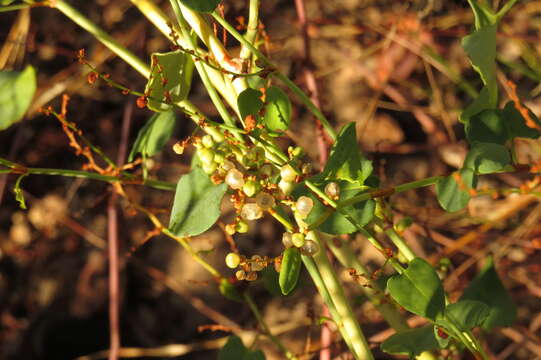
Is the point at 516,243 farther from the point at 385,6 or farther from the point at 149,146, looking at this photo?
the point at 149,146

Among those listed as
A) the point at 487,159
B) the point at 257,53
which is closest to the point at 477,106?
the point at 487,159

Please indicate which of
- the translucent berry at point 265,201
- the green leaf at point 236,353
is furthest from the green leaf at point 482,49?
the green leaf at point 236,353

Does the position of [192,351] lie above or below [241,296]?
below

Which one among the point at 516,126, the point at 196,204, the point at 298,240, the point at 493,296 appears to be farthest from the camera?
the point at 493,296

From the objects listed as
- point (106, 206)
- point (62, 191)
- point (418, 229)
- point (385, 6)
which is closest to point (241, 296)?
point (418, 229)

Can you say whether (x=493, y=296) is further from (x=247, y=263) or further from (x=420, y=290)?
(x=247, y=263)

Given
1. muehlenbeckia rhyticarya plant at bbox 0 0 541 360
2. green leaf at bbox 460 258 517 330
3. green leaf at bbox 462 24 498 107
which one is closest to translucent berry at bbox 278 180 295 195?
muehlenbeckia rhyticarya plant at bbox 0 0 541 360

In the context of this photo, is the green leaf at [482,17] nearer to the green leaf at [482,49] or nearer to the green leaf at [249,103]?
the green leaf at [482,49]
